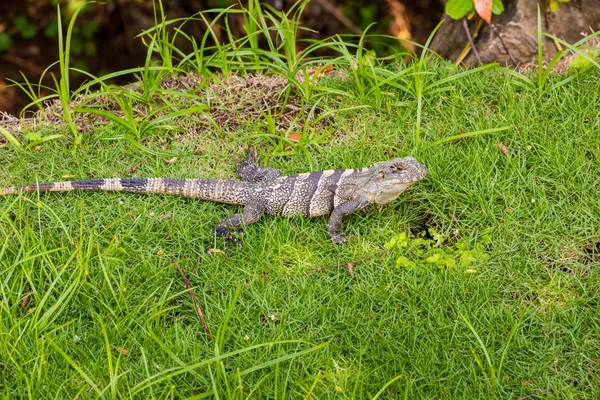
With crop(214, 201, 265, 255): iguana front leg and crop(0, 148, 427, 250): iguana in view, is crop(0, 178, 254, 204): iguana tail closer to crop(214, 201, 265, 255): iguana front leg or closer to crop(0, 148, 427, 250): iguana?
crop(0, 148, 427, 250): iguana

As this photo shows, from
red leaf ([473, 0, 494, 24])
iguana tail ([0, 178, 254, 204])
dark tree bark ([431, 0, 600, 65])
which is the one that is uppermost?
red leaf ([473, 0, 494, 24])

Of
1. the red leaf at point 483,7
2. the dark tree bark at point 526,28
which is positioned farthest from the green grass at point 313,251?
the dark tree bark at point 526,28

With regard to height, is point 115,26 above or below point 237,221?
below

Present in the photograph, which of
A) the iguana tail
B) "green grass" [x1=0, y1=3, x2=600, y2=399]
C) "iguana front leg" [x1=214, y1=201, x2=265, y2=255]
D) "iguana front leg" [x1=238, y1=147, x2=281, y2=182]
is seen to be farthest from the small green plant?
the iguana tail

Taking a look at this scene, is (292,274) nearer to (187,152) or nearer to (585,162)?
(187,152)

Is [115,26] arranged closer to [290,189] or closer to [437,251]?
[290,189]

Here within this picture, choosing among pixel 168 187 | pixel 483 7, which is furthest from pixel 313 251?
pixel 483 7
